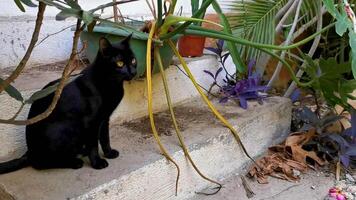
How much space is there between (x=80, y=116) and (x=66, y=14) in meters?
0.64

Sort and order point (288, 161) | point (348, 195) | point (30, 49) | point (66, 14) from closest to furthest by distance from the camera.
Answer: point (66, 14) < point (30, 49) < point (348, 195) < point (288, 161)

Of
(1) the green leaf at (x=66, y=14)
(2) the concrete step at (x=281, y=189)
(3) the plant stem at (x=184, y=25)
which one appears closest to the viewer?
(1) the green leaf at (x=66, y=14)

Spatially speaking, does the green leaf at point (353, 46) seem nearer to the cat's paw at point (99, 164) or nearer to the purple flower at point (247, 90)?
the purple flower at point (247, 90)

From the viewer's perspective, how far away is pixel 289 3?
236 centimetres

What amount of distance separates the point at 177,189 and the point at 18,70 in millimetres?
878

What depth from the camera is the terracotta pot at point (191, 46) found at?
2270 millimetres

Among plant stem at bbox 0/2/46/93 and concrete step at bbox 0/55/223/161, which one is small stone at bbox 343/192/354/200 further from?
→ plant stem at bbox 0/2/46/93

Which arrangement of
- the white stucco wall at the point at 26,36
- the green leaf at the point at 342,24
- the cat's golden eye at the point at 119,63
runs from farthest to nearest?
the white stucco wall at the point at 26,36 < the cat's golden eye at the point at 119,63 < the green leaf at the point at 342,24

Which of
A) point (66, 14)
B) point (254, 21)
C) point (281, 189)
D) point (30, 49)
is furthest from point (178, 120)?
point (66, 14)

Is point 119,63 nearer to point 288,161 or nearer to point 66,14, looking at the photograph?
point 66,14

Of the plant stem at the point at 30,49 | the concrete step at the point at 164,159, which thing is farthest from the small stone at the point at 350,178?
the plant stem at the point at 30,49

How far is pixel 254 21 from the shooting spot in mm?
2426

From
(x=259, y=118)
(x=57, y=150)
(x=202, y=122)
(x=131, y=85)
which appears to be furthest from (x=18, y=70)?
(x=259, y=118)

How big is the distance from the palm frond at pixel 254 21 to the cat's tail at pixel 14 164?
4.60 feet
